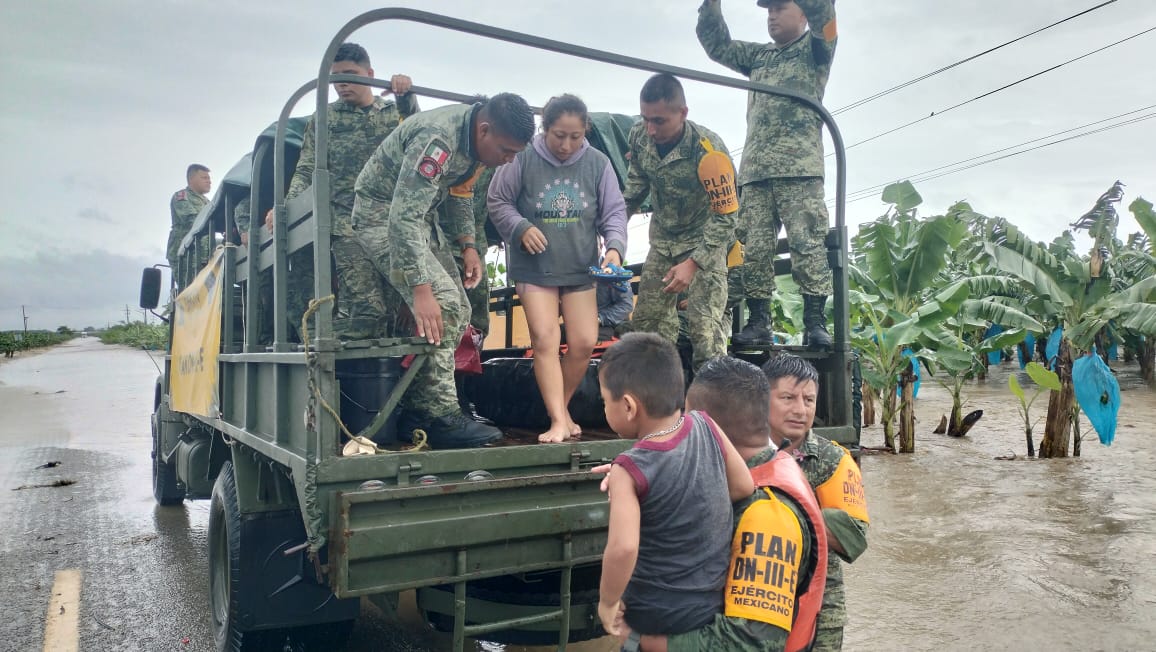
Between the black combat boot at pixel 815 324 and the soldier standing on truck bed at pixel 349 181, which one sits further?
the black combat boot at pixel 815 324

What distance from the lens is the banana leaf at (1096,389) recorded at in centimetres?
791

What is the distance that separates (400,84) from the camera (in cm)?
357

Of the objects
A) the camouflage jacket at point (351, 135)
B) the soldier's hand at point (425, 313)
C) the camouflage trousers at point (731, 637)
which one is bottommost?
the camouflage trousers at point (731, 637)

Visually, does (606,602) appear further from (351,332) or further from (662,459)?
(351,332)

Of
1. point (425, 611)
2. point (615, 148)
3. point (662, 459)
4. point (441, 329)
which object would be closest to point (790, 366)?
point (662, 459)

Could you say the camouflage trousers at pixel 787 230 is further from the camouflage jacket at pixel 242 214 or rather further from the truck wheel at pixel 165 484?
the truck wheel at pixel 165 484

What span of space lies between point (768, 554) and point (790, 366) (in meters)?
0.72

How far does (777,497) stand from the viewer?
1909mm

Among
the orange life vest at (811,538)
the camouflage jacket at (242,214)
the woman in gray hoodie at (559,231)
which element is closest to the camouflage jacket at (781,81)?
the woman in gray hoodie at (559,231)

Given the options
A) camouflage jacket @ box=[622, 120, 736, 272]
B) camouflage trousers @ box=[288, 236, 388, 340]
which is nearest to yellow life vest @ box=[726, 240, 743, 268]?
camouflage jacket @ box=[622, 120, 736, 272]

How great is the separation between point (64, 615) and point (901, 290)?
824 centimetres

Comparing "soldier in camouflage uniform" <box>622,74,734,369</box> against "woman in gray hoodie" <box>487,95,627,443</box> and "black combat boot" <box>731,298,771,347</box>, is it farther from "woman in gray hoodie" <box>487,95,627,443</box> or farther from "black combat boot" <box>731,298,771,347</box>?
"woman in gray hoodie" <box>487,95,627,443</box>

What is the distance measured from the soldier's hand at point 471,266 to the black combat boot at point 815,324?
4.85 ft

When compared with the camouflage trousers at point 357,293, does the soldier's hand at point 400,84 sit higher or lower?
higher
